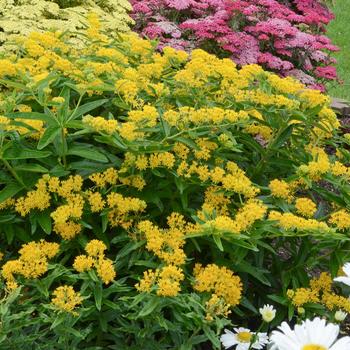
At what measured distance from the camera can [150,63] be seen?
2980mm

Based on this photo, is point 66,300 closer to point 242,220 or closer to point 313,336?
point 242,220

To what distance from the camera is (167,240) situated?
7.43 ft

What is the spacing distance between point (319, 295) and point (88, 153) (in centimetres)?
107

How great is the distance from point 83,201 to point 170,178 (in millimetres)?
361

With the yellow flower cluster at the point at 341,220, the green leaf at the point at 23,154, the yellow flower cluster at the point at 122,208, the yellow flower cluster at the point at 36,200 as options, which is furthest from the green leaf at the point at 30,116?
the yellow flower cluster at the point at 341,220

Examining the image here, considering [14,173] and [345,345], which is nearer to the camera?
[345,345]

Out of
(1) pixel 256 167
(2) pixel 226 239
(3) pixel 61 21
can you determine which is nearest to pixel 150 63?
(1) pixel 256 167

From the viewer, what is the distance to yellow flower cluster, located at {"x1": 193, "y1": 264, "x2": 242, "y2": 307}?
7.24ft

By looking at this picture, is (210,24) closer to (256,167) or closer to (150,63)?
(150,63)

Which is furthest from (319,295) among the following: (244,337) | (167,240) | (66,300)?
(66,300)

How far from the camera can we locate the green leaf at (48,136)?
2.21 meters

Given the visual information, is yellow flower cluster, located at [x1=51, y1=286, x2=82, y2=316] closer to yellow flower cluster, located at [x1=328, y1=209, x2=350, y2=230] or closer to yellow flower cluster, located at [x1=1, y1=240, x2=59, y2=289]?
yellow flower cluster, located at [x1=1, y1=240, x2=59, y2=289]

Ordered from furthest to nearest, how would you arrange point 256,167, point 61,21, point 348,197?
1. point 61,21
2. point 256,167
3. point 348,197

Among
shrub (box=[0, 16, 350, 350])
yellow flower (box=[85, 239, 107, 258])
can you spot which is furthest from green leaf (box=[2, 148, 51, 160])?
yellow flower (box=[85, 239, 107, 258])
